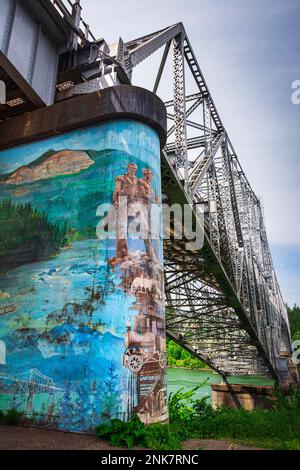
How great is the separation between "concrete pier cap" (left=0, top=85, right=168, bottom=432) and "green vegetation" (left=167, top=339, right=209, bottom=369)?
63052mm

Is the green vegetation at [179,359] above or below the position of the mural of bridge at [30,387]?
above

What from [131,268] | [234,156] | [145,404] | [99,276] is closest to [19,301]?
[99,276]

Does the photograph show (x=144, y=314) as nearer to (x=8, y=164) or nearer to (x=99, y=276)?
(x=99, y=276)

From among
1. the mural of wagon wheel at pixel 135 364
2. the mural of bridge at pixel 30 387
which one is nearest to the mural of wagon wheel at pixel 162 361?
the mural of wagon wheel at pixel 135 364

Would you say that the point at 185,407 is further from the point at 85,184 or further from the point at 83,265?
the point at 85,184

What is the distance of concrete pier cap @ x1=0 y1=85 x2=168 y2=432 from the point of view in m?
6.75

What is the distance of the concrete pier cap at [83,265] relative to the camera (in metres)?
6.75

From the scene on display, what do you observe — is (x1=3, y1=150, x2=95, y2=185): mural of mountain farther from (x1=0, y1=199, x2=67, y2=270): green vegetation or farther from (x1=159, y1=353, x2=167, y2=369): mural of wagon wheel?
(x1=159, y1=353, x2=167, y2=369): mural of wagon wheel

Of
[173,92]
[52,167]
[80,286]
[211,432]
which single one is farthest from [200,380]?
[52,167]

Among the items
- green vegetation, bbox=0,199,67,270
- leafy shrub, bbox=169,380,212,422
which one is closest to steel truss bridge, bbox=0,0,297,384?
green vegetation, bbox=0,199,67,270

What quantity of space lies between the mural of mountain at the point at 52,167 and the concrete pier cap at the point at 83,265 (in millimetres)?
35

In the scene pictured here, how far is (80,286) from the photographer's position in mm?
7562

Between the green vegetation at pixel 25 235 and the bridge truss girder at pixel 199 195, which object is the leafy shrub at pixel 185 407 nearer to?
the bridge truss girder at pixel 199 195
